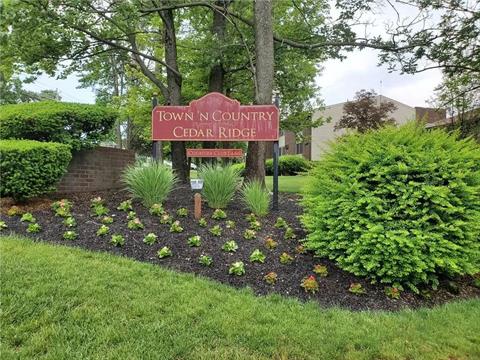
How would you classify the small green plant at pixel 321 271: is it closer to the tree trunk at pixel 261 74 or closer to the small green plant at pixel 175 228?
the small green plant at pixel 175 228

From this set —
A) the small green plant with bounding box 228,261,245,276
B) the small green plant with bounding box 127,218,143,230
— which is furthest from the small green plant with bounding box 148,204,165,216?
the small green plant with bounding box 228,261,245,276

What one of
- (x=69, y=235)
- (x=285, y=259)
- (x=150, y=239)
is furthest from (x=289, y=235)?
(x=69, y=235)

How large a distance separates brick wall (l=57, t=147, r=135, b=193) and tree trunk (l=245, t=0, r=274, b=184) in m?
3.09

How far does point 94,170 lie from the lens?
795cm

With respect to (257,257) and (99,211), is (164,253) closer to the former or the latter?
(257,257)

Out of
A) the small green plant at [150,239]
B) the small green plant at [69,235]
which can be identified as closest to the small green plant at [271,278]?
the small green plant at [150,239]

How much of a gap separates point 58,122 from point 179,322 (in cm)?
506


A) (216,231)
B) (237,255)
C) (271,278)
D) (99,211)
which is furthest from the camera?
(99,211)

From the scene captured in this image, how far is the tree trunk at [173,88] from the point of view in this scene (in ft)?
33.0

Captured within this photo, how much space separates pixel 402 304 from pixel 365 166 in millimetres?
1546

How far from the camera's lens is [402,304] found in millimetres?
3830

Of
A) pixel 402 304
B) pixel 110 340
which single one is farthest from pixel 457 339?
pixel 110 340

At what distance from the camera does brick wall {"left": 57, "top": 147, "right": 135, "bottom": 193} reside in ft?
24.4

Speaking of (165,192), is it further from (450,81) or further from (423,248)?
(450,81)
